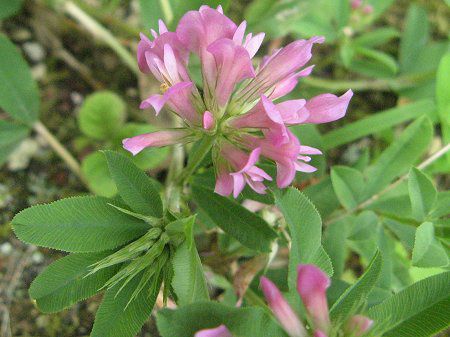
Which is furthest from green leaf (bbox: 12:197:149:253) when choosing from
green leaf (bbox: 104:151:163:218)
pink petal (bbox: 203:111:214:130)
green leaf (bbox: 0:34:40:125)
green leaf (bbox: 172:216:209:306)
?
green leaf (bbox: 0:34:40:125)

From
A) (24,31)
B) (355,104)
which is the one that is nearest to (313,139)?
(355,104)

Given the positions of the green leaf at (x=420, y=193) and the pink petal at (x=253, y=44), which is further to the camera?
the green leaf at (x=420, y=193)

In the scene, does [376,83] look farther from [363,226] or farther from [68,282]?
[68,282]

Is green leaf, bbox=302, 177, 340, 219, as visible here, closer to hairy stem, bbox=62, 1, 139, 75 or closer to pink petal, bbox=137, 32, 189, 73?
pink petal, bbox=137, 32, 189, 73

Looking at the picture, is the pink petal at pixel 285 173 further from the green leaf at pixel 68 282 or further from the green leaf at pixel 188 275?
the green leaf at pixel 68 282

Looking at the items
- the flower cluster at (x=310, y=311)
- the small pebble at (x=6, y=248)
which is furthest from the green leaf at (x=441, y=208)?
the small pebble at (x=6, y=248)

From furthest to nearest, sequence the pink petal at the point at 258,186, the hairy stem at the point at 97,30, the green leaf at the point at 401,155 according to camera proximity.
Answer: the hairy stem at the point at 97,30, the green leaf at the point at 401,155, the pink petal at the point at 258,186

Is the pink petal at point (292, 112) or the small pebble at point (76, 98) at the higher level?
the pink petal at point (292, 112)
